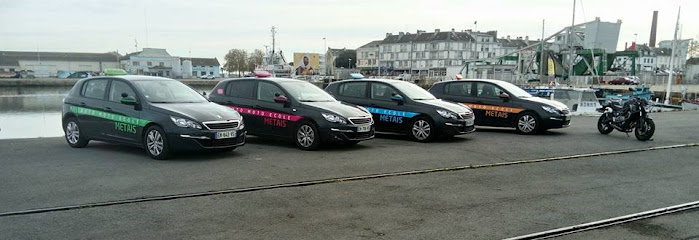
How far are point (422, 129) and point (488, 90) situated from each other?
11.3 ft

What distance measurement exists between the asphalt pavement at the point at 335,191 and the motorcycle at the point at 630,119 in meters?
1.53

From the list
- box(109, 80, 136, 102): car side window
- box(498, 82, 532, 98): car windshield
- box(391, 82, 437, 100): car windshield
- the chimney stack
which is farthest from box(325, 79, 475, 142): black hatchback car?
the chimney stack

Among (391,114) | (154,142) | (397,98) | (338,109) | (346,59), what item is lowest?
(154,142)

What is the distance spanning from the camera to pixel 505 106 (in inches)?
518

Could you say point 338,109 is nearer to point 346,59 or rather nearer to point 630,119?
point 630,119

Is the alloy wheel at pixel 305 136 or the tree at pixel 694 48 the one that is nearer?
the alloy wheel at pixel 305 136

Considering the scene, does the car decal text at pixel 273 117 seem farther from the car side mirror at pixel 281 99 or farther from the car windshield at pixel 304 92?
the car windshield at pixel 304 92

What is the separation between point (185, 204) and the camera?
5387 mm

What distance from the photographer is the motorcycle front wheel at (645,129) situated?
37.6ft

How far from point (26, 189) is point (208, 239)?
11.0ft

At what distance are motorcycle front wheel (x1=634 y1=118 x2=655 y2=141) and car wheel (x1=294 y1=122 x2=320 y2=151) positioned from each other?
809 centimetres

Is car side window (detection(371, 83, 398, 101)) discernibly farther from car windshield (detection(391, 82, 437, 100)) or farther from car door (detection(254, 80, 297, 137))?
car door (detection(254, 80, 297, 137))

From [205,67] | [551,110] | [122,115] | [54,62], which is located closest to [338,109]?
[122,115]

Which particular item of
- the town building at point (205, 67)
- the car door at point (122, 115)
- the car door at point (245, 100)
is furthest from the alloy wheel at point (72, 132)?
the town building at point (205, 67)
